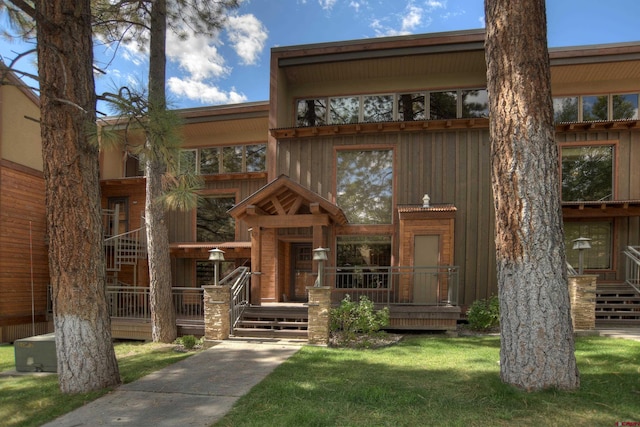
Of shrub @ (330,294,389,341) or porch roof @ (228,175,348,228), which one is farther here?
porch roof @ (228,175,348,228)

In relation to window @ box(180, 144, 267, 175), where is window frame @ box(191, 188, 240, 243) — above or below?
below

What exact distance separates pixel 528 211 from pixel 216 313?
20.2 ft

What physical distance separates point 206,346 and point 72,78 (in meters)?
5.21

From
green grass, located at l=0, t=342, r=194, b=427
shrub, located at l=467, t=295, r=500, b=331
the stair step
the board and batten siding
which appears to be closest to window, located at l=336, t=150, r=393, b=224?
the board and batten siding

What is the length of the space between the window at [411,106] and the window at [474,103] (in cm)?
125

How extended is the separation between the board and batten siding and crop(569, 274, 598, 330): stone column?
2106 mm

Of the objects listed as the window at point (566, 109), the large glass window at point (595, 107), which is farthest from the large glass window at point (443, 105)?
the large glass window at point (595, 107)

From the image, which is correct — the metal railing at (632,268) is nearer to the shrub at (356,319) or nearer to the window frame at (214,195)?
the shrub at (356,319)

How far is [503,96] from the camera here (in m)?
4.25

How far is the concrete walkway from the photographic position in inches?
154

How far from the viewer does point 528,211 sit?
4027 millimetres

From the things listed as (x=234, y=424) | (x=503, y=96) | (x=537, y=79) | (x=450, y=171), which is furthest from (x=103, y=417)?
(x=450, y=171)

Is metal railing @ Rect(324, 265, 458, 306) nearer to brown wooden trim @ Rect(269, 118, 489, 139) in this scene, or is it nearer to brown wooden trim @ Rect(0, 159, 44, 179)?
brown wooden trim @ Rect(269, 118, 489, 139)

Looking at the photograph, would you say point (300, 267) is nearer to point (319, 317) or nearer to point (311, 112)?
point (319, 317)
